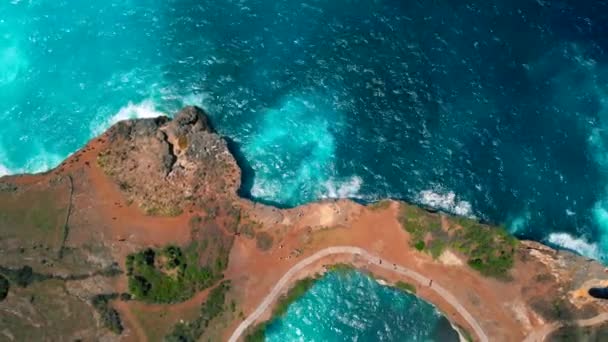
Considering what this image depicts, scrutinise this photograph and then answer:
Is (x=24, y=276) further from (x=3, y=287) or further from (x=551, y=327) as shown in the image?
(x=551, y=327)

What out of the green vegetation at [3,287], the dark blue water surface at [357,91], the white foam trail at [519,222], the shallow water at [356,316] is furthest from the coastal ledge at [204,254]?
the dark blue water surface at [357,91]

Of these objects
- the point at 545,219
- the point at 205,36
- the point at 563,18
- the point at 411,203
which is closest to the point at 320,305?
the point at 411,203

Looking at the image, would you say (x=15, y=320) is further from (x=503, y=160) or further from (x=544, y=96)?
(x=544, y=96)

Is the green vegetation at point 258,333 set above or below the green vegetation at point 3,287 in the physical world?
below

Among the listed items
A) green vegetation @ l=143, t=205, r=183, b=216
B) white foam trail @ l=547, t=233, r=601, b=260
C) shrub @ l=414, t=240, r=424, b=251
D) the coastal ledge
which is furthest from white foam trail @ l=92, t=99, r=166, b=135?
white foam trail @ l=547, t=233, r=601, b=260

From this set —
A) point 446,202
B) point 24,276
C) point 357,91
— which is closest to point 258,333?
point 24,276

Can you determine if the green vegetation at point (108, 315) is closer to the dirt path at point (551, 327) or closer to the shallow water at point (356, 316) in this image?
the shallow water at point (356, 316)
